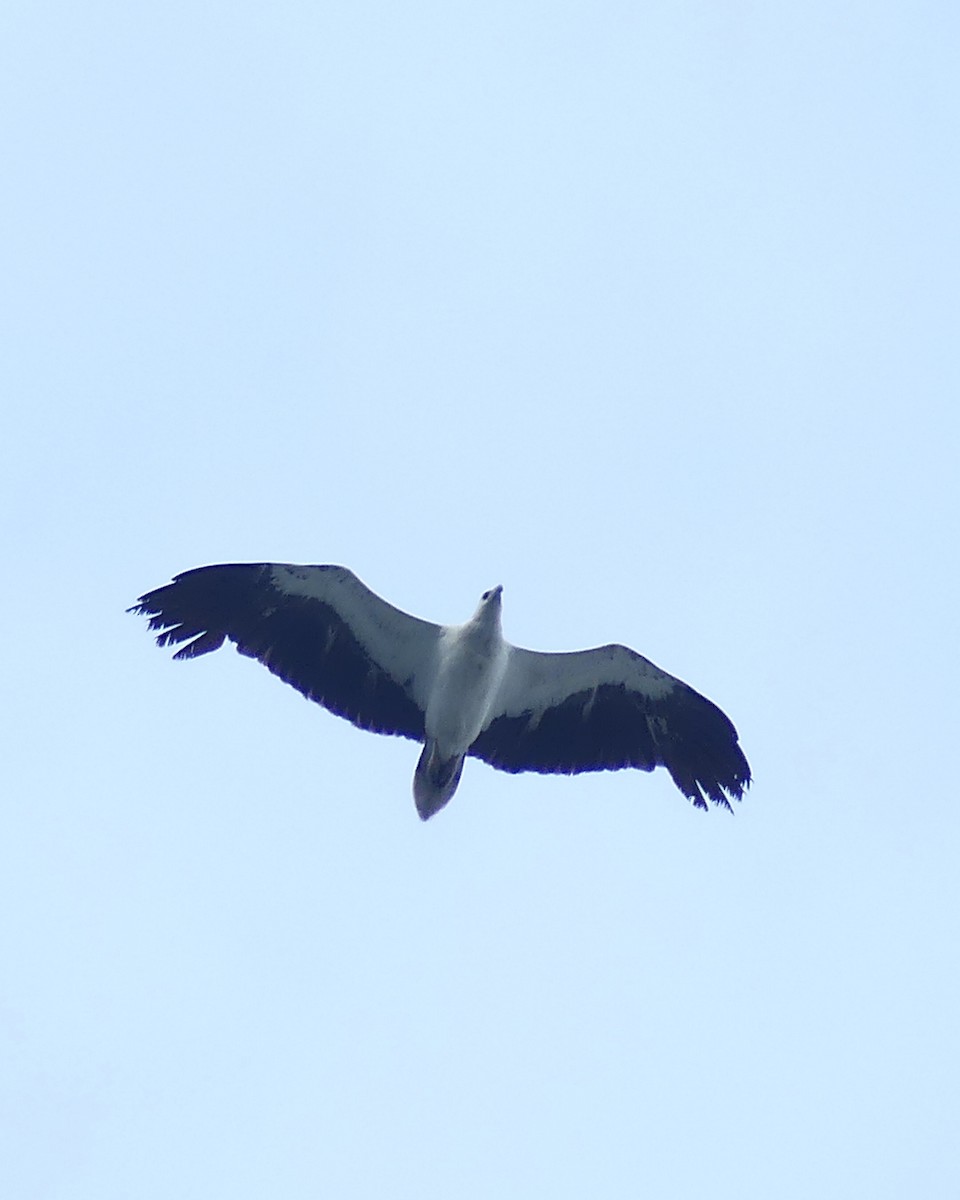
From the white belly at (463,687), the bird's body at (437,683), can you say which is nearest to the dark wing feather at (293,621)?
the bird's body at (437,683)

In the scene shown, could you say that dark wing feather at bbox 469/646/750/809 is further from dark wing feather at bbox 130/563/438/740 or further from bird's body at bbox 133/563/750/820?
dark wing feather at bbox 130/563/438/740

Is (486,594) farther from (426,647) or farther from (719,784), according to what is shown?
(719,784)

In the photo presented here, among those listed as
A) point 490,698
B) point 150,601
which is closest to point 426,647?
point 490,698

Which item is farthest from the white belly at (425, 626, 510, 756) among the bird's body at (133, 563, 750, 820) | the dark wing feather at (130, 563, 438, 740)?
the dark wing feather at (130, 563, 438, 740)

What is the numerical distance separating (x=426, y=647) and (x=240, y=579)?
196 cm

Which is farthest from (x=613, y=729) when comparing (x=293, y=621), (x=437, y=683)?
(x=293, y=621)

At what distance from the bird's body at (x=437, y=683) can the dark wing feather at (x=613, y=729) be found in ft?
0.03

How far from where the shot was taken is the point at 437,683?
1850cm

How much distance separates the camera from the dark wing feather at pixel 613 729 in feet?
61.8

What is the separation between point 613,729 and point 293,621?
3369 millimetres

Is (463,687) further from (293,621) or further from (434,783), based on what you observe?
(293,621)

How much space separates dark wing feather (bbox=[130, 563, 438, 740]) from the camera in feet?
61.2

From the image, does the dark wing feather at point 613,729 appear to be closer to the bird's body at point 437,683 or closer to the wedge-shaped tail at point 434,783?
the bird's body at point 437,683

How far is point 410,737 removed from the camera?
18.9m
